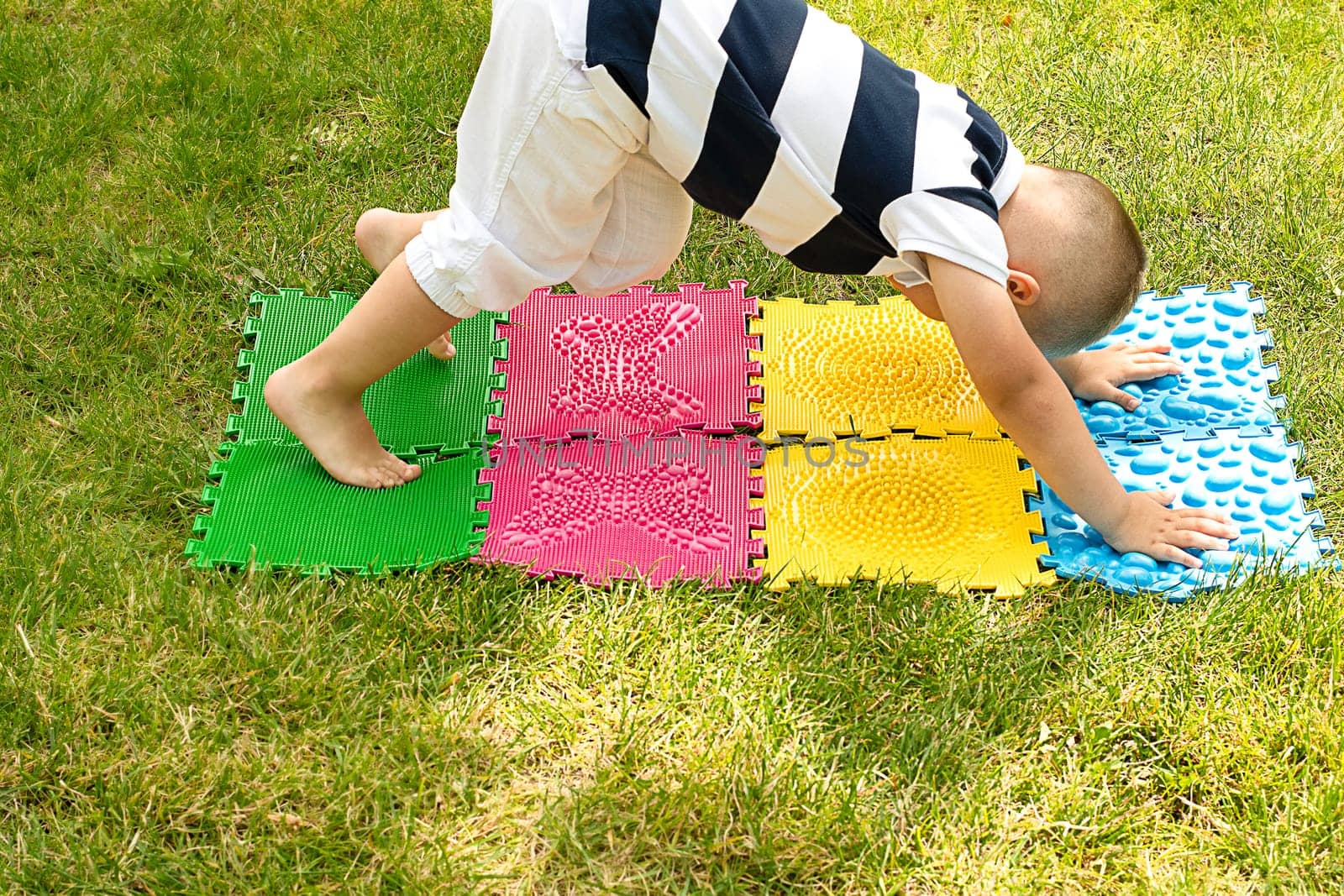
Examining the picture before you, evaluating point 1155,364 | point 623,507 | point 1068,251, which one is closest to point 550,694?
point 623,507

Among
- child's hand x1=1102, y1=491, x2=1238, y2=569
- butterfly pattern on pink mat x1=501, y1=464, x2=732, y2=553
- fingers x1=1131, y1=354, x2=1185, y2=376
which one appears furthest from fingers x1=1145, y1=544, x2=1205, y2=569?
butterfly pattern on pink mat x1=501, y1=464, x2=732, y2=553

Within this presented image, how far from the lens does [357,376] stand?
1.87 metres

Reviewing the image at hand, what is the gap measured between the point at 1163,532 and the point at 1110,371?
0.39m

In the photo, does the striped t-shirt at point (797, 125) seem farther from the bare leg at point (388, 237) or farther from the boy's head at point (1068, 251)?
the bare leg at point (388, 237)

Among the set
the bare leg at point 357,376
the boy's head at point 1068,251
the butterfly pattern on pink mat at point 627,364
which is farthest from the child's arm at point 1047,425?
the bare leg at point 357,376

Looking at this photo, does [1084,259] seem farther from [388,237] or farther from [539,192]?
[388,237]

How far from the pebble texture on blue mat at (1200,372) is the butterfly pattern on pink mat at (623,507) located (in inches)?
28.7

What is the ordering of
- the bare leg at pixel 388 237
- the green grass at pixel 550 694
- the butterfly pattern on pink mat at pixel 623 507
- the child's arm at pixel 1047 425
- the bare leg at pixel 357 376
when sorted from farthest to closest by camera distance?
the bare leg at pixel 388 237 < the butterfly pattern on pink mat at pixel 623 507 < the bare leg at pixel 357 376 < the child's arm at pixel 1047 425 < the green grass at pixel 550 694

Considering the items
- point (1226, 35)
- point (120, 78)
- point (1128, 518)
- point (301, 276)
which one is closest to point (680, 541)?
point (1128, 518)

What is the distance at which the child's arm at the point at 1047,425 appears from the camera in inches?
62.4

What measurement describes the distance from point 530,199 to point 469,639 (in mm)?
651

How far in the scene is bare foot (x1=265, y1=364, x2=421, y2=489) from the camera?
1886mm

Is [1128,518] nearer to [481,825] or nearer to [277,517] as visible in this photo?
[481,825]

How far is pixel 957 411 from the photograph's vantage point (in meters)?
2.11
